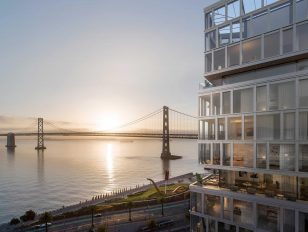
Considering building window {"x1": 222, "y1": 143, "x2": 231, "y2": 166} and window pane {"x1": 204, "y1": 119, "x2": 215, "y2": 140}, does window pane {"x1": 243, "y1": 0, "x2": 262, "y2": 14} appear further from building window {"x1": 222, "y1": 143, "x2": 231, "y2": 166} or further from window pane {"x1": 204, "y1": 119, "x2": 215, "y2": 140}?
building window {"x1": 222, "y1": 143, "x2": 231, "y2": 166}

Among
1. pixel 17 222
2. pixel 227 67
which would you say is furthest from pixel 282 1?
pixel 17 222

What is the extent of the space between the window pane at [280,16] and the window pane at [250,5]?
1206 mm

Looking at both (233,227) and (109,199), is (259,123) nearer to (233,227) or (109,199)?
(233,227)

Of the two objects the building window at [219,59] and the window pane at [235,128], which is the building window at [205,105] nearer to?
the window pane at [235,128]

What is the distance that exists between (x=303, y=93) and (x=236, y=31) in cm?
730

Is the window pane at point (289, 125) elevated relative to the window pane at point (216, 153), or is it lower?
elevated

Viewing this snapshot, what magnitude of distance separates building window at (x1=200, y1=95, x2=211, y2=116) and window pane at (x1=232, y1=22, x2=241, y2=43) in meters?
4.93

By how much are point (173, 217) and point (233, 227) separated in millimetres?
17597

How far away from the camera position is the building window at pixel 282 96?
818 inches

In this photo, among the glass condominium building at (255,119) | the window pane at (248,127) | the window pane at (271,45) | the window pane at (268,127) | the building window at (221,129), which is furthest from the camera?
the building window at (221,129)

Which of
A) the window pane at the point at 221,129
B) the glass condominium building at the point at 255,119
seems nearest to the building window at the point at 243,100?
the glass condominium building at the point at 255,119

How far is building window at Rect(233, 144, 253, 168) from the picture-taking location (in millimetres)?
23062

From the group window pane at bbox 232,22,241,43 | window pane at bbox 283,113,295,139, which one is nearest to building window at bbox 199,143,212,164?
window pane at bbox 283,113,295,139

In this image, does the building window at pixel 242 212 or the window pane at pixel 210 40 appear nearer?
the building window at pixel 242 212
